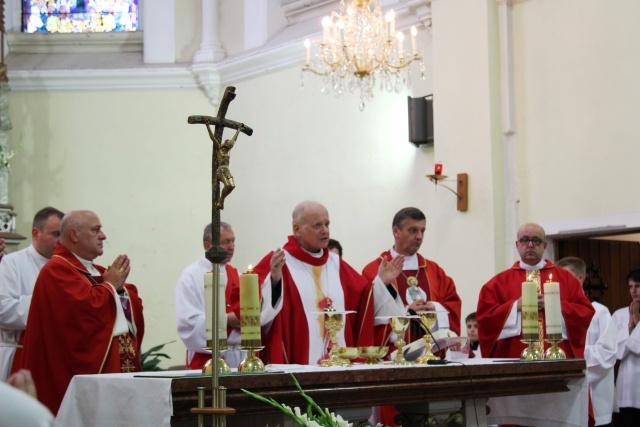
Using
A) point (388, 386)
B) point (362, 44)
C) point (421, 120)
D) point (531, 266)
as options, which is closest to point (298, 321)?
point (388, 386)

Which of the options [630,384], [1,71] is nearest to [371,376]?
[630,384]

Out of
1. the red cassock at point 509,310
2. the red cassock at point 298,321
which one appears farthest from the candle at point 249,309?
the red cassock at point 509,310

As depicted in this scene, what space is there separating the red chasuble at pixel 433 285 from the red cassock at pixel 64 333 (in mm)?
1870

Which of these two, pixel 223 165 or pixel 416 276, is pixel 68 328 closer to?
pixel 416 276

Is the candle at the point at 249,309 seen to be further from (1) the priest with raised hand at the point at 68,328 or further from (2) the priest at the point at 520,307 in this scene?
(2) the priest at the point at 520,307

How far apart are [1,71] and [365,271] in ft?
21.3

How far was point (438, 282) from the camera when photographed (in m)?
6.88

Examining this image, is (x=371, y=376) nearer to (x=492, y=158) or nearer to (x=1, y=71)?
(x=492, y=158)

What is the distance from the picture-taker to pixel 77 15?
13250mm

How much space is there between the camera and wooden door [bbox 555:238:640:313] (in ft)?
31.6

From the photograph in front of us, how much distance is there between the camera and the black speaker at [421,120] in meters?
9.84

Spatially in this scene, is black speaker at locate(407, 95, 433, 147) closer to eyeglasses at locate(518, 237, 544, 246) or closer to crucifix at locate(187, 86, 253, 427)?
eyeglasses at locate(518, 237, 544, 246)

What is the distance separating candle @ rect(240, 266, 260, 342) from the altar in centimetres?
23

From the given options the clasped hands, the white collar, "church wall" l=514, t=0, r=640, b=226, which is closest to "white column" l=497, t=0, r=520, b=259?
"church wall" l=514, t=0, r=640, b=226
